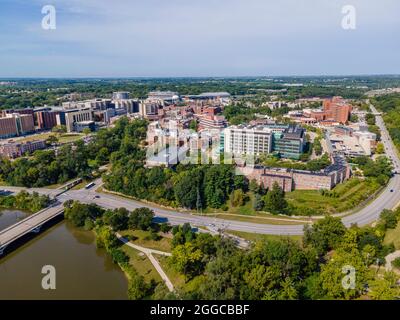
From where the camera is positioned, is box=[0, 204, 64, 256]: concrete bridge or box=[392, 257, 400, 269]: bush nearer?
box=[392, 257, 400, 269]: bush

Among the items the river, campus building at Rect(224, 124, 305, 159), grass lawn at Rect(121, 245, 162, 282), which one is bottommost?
the river

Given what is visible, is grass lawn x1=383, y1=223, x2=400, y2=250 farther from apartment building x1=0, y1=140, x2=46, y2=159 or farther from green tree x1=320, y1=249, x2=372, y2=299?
apartment building x1=0, y1=140, x2=46, y2=159

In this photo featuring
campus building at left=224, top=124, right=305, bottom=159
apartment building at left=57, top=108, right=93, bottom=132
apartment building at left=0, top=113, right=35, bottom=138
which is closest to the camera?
campus building at left=224, top=124, right=305, bottom=159

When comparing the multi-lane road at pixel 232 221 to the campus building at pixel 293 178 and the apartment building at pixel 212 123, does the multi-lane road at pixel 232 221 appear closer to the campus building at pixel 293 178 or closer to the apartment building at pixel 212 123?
the campus building at pixel 293 178

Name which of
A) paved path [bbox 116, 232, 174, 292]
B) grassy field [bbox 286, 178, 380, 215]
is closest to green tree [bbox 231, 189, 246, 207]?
grassy field [bbox 286, 178, 380, 215]

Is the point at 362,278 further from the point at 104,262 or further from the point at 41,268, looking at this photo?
the point at 41,268

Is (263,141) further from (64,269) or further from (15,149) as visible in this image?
(15,149)

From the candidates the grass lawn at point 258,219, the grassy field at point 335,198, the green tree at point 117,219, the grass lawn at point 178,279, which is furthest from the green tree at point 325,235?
the green tree at point 117,219
